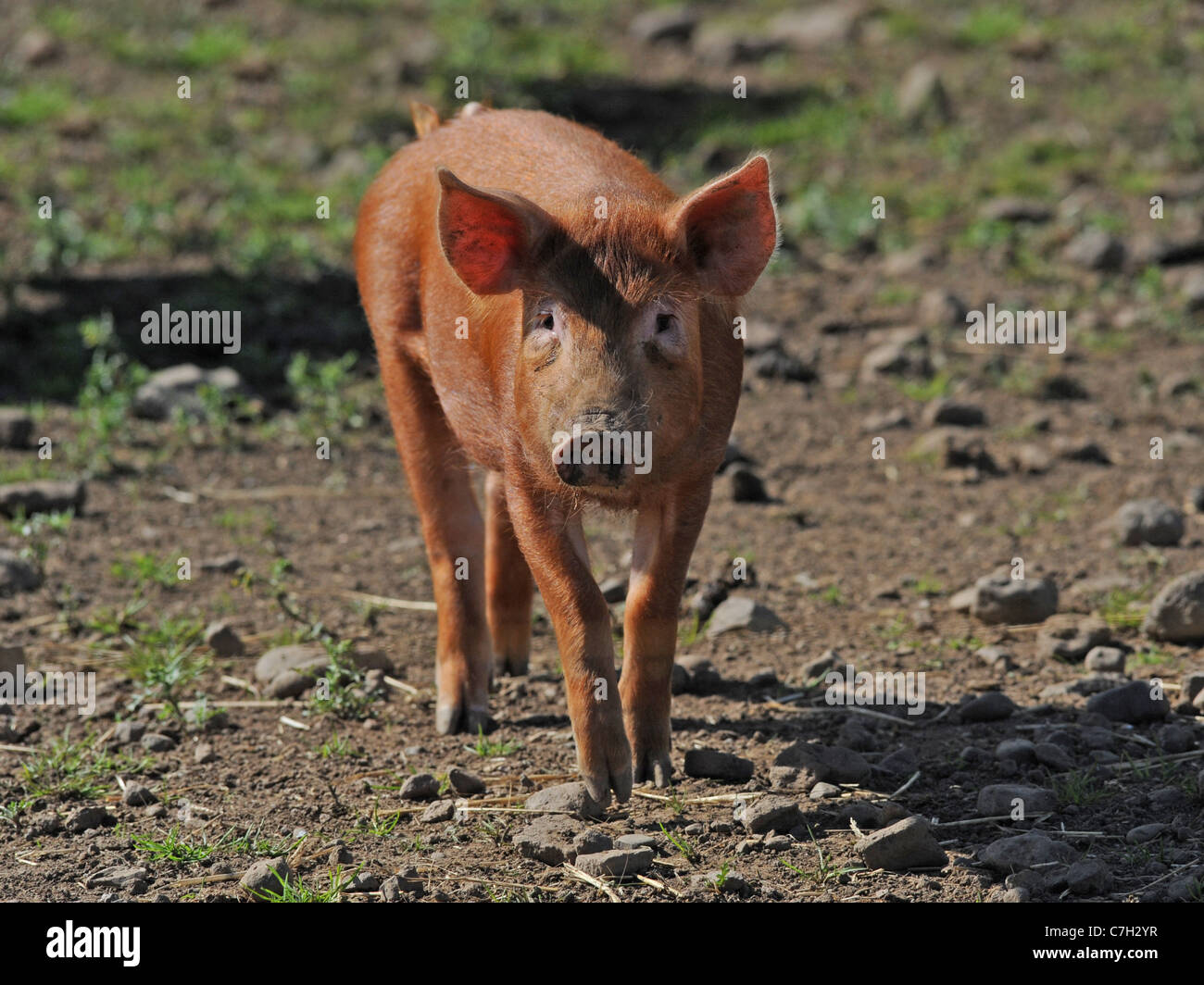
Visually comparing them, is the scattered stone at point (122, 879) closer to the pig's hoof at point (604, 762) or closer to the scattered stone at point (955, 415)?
the pig's hoof at point (604, 762)

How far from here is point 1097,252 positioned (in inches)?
427

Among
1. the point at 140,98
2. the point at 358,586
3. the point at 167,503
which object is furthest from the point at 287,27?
the point at 358,586

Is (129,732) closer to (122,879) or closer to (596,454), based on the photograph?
(122,879)

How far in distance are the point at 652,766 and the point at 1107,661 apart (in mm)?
1934

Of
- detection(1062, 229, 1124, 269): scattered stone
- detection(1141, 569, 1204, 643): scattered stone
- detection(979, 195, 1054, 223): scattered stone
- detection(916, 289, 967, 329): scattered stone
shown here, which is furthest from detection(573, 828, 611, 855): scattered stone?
detection(979, 195, 1054, 223): scattered stone

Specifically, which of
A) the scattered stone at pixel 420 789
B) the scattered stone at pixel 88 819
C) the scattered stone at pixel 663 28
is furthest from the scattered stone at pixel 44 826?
the scattered stone at pixel 663 28

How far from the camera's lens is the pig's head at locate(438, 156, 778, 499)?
4.65m

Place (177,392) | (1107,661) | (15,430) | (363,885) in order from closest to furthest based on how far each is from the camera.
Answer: (363,885)
(1107,661)
(15,430)
(177,392)

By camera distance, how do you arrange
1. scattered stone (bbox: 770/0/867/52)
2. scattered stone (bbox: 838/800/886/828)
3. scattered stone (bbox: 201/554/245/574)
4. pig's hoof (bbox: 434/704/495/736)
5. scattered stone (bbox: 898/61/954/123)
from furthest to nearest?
scattered stone (bbox: 770/0/867/52), scattered stone (bbox: 898/61/954/123), scattered stone (bbox: 201/554/245/574), pig's hoof (bbox: 434/704/495/736), scattered stone (bbox: 838/800/886/828)

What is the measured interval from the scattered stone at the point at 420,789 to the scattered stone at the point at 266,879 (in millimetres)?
676

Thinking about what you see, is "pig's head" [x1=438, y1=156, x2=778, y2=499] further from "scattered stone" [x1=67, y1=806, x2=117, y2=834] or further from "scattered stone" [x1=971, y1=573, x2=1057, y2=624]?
"scattered stone" [x1=971, y1=573, x2=1057, y2=624]

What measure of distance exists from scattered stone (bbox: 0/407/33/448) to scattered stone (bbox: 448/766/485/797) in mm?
4241

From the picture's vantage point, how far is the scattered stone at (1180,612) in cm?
629

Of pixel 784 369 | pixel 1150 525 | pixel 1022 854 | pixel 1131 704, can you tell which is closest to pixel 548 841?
pixel 1022 854
